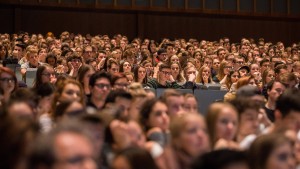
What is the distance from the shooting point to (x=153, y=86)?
7.20 meters

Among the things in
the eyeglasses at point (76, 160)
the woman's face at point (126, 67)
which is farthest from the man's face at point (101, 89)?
the eyeglasses at point (76, 160)

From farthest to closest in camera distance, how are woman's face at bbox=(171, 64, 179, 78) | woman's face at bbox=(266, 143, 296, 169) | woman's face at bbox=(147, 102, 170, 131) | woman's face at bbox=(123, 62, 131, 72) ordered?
woman's face at bbox=(171, 64, 179, 78) < woman's face at bbox=(123, 62, 131, 72) < woman's face at bbox=(147, 102, 170, 131) < woman's face at bbox=(266, 143, 296, 169)

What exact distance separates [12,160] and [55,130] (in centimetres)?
26

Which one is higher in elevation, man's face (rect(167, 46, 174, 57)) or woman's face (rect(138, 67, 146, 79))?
man's face (rect(167, 46, 174, 57))

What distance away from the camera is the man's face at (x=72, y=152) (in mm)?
2178

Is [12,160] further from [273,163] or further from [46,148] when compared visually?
[273,163]

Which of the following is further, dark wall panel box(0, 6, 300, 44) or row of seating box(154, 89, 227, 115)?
dark wall panel box(0, 6, 300, 44)

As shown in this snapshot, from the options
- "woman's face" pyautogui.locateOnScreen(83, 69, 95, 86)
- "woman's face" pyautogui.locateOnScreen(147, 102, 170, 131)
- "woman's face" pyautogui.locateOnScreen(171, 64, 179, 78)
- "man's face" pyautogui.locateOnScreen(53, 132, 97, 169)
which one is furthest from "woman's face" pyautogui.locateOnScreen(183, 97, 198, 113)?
"woman's face" pyautogui.locateOnScreen(171, 64, 179, 78)

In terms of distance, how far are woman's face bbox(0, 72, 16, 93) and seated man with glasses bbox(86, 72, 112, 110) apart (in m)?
0.59

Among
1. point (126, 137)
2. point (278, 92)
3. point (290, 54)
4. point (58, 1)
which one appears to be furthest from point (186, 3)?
point (126, 137)

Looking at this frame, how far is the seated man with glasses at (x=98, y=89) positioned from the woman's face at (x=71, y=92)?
0.87 ft

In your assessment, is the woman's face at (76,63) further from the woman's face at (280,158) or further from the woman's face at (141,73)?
the woman's face at (280,158)

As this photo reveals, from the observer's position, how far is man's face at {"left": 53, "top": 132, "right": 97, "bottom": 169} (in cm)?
218

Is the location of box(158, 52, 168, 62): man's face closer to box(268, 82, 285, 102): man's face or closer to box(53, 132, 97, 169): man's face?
box(268, 82, 285, 102): man's face
